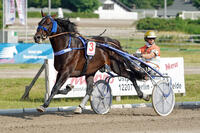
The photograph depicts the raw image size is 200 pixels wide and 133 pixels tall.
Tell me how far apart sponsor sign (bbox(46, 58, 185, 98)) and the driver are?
9.14 feet

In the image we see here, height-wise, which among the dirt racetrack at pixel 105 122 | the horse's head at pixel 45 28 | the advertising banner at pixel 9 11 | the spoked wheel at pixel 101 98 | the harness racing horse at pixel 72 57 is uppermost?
the advertising banner at pixel 9 11

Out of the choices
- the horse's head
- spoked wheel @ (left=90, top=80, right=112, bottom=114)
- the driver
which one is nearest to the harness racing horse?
the horse's head

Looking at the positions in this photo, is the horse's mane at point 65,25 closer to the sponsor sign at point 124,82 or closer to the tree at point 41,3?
the sponsor sign at point 124,82

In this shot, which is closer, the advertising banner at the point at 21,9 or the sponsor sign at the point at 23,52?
the sponsor sign at the point at 23,52

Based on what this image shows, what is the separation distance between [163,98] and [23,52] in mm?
14948

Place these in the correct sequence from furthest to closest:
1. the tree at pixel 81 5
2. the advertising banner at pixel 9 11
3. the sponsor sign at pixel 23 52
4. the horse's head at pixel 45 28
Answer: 1. the tree at pixel 81 5
2. the advertising banner at pixel 9 11
3. the sponsor sign at pixel 23 52
4. the horse's head at pixel 45 28

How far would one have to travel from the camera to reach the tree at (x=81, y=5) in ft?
249

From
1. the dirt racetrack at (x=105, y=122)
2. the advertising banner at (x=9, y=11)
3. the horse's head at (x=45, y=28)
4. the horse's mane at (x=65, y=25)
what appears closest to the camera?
the dirt racetrack at (x=105, y=122)

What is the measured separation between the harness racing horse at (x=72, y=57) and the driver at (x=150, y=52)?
0.31 meters

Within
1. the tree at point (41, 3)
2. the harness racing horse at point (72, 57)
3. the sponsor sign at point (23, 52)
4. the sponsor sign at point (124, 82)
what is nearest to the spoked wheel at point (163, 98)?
the harness racing horse at point (72, 57)

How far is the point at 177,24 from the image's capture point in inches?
1636

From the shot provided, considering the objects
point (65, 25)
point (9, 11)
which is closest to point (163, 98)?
point (65, 25)

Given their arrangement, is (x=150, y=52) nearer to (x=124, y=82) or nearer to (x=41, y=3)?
(x=124, y=82)

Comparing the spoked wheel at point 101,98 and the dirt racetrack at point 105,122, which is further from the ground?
the spoked wheel at point 101,98
